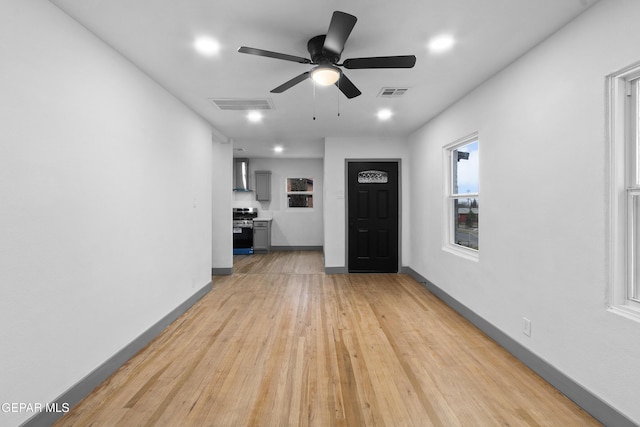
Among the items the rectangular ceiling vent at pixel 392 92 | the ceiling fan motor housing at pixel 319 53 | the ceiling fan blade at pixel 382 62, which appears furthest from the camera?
the rectangular ceiling vent at pixel 392 92

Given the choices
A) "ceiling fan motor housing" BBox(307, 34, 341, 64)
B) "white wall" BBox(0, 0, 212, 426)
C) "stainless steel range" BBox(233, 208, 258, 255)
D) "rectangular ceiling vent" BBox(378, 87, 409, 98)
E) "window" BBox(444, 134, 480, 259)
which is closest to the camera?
"white wall" BBox(0, 0, 212, 426)

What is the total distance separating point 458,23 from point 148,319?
3623mm

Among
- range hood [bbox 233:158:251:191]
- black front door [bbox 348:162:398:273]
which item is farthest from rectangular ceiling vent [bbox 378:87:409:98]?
range hood [bbox 233:158:251:191]

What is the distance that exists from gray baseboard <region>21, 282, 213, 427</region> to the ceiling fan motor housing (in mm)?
2791

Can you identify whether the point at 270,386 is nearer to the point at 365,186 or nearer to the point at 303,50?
the point at 303,50

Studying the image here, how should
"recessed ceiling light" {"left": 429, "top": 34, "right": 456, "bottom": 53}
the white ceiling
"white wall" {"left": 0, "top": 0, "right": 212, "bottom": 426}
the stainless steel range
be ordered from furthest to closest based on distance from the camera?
1. the stainless steel range
2. "recessed ceiling light" {"left": 429, "top": 34, "right": 456, "bottom": 53}
3. the white ceiling
4. "white wall" {"left": 0, "top": 0, "right": 212, "bottom": 426}

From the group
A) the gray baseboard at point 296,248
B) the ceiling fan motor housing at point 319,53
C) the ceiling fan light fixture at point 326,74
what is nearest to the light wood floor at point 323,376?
the ceiling fan light fixture at point 326,74

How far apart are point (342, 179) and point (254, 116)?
6.94ft

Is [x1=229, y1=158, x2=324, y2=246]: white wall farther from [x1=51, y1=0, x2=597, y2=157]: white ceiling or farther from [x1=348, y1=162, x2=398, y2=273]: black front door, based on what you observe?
[x1=51, y1=0, x2=597, y2=157]: white ceiling

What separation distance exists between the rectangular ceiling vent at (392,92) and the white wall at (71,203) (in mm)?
2395

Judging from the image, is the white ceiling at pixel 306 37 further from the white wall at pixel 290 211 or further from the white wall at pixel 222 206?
the white wall at pixel 290 211

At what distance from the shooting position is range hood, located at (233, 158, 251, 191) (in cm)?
864

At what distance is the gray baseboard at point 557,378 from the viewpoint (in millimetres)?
1841

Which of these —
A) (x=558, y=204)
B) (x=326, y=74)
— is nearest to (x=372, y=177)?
(x=326, y=74)
